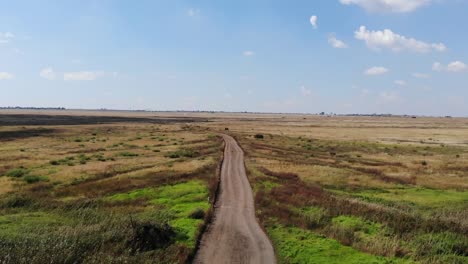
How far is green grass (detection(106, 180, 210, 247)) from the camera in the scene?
25.6 metres

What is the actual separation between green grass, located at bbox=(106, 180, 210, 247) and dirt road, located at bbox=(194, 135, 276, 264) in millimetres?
1161

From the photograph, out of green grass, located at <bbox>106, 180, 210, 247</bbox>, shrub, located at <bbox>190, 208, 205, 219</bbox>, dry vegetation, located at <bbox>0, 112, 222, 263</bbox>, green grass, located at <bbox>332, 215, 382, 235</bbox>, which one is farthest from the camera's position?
shrub, located at <bbox>190, 208, 205, 219</bbox>

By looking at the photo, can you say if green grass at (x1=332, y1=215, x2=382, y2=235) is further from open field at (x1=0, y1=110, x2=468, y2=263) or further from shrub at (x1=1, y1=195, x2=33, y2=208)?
shrub at (x1=1, y1=195, x2=33, y2=208)

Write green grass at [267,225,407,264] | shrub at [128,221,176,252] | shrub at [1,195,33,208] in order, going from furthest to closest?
shrub at [1,195,33,208], shrub at [128,221,176,252], green grass at [267,225,407,264]

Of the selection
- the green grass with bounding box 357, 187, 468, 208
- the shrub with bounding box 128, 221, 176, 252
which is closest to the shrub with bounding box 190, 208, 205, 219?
the shrub with bounding box 128, 221, 176, 252

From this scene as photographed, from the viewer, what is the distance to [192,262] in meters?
20.8

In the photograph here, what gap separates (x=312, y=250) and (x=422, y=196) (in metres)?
25.2

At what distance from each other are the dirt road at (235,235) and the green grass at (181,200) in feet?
3.81

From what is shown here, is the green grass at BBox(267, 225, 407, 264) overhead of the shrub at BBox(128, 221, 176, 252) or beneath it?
beneath

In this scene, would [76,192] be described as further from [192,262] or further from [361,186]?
[361,186]

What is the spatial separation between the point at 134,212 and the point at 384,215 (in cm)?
1979

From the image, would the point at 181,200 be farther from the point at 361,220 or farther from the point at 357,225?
the point at 361,220

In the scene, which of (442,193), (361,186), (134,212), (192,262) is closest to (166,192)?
(134,212)

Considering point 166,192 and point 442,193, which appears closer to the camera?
point 166,192
